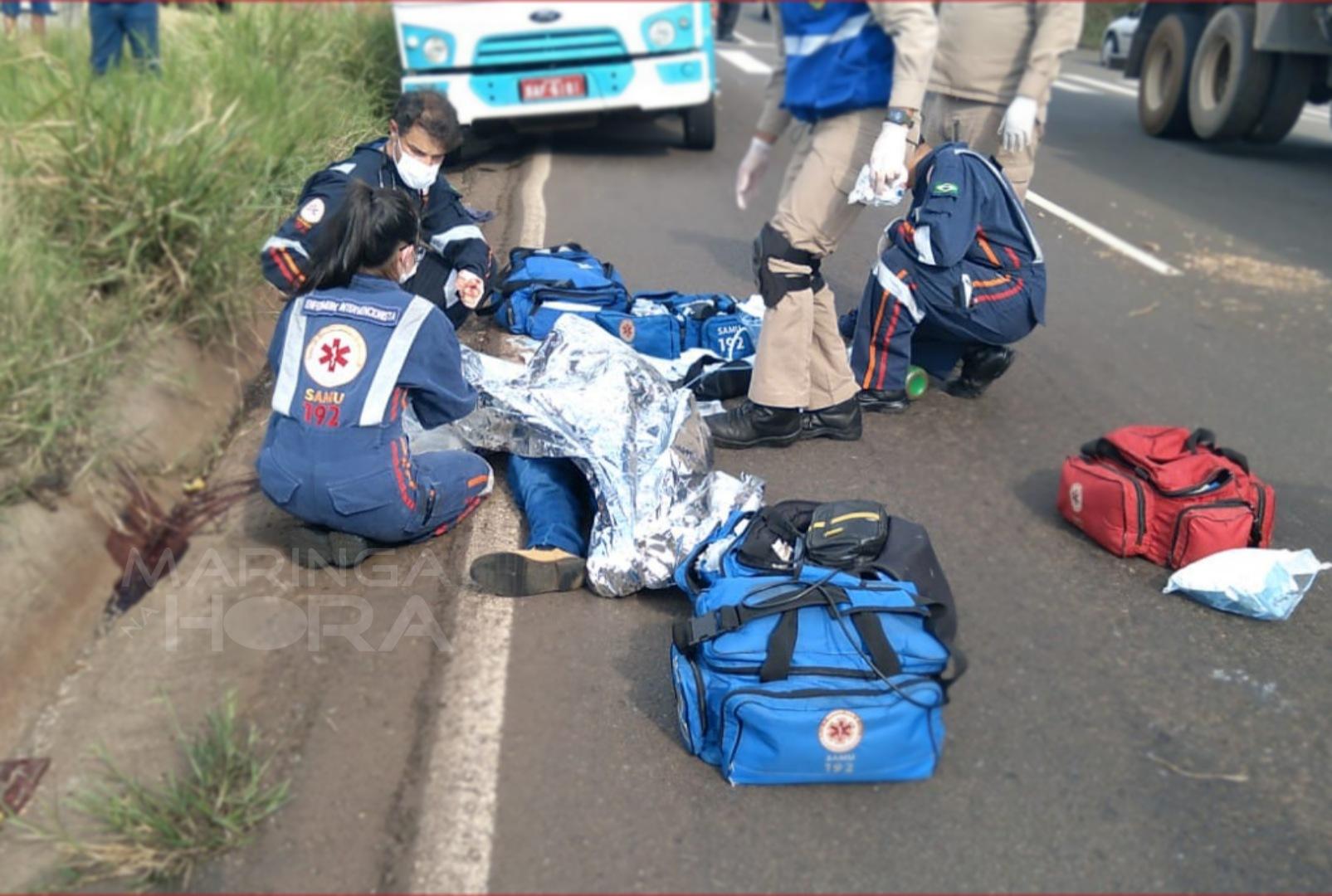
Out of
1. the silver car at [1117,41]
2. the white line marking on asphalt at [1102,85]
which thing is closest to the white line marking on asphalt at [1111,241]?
the white line marking on asphalt at [1102,85]

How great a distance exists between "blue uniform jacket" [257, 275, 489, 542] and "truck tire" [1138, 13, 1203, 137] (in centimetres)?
952

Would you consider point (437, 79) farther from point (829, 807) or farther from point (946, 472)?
point (829, 807)

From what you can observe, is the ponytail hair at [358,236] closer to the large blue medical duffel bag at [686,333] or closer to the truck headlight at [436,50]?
the large blue medical duffel bag at [686,333]

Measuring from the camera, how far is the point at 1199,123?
10695 mm

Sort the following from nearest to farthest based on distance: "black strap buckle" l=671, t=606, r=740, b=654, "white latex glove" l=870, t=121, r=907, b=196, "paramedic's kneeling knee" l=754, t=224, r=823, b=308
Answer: "black strap buckle" l=671, t=606, r=740, b=654
"white latex glove" l=870, t=121, r=907, b=196
"paramedic's kneeling knee" l=754, t=224, r=823, b=308

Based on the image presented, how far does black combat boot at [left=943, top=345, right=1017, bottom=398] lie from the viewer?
193 inches

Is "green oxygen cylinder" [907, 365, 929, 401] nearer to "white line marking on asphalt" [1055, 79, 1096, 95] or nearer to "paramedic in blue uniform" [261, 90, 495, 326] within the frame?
"paramedic in blue uniform" [261, 90, 495, 326]

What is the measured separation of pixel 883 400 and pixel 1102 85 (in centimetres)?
1297

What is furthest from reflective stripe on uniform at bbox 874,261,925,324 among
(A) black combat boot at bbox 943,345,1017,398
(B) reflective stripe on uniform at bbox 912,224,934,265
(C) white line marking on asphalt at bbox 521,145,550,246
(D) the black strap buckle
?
(C) white line marking on asphalt at bbox 521,145,550,246

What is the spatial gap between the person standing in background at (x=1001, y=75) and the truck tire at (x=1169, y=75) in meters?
6.58

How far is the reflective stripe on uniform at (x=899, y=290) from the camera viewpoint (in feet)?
15.4

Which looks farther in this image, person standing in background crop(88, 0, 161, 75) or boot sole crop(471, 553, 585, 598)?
person standing in background crop(88, 0, 161, 75)

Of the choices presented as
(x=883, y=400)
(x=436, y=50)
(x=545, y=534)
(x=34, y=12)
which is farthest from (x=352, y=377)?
(x=34, y=12)

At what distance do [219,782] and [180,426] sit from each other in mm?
1950
